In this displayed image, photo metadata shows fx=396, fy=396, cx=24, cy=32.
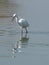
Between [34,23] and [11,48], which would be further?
[34,23]

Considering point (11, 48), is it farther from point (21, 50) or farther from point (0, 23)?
point (0, 23)

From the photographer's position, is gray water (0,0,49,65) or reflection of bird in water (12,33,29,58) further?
reflection of bird in water (12,33,29,58)

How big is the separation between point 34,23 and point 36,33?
96.7 inches

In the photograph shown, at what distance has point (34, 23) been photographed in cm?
1669

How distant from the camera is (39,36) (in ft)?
44.7

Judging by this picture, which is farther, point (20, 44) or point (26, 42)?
point (26, 42)

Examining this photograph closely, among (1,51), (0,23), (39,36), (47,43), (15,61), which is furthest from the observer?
(0,23)

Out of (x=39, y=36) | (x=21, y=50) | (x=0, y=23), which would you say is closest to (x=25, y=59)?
(x=21, y=50)

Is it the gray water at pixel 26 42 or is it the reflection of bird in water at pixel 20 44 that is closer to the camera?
the gray water at pixel 26 42

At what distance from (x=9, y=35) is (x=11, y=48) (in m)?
2.13

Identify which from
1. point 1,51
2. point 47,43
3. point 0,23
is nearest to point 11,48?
point 1,51

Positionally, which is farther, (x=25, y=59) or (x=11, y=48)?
(x=11, y=48)

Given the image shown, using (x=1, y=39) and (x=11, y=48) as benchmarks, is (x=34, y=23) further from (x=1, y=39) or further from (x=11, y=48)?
(x=11, y=48)

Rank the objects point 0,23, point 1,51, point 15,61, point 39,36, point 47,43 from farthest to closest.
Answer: point 0,23 < point 39,36 < point 47,43 < point 1,51 < point 15,61
